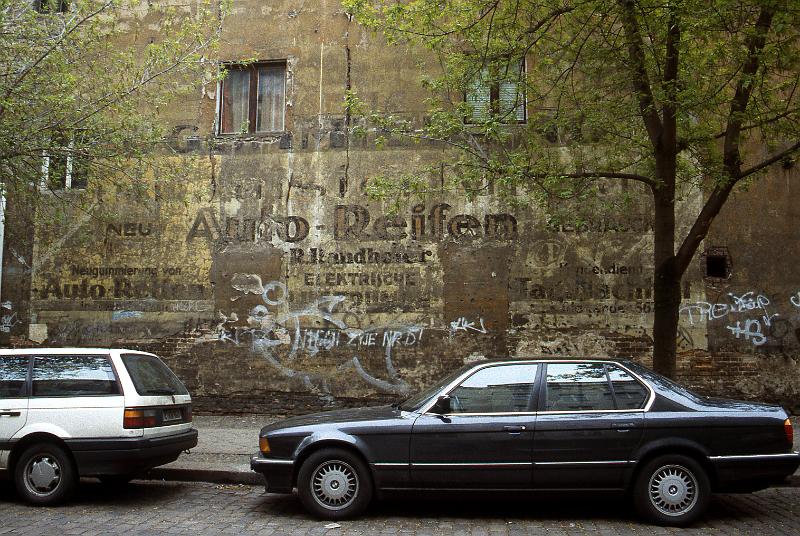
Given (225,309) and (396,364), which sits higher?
(225,309)

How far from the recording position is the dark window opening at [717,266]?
1088 cm

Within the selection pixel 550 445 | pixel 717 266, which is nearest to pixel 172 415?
pixel 550 445

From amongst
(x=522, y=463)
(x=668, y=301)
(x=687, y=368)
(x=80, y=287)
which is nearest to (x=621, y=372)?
(x=522, y=463)

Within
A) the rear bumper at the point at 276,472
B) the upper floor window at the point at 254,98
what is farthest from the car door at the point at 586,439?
the upper floor window at the point at 254,98

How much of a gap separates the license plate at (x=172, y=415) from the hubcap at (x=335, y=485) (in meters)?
1.86

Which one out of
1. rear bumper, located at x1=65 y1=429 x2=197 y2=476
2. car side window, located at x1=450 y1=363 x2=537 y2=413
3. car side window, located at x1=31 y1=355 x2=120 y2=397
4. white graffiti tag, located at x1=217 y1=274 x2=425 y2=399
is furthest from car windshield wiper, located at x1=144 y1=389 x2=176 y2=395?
white graffiti tag, located at x1=217 y1=274 x2=425 y2=399

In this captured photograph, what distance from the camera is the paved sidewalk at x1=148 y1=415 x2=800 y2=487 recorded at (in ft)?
25.0

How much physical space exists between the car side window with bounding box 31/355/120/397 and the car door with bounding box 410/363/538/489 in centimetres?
307

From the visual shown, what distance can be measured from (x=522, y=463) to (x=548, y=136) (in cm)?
681

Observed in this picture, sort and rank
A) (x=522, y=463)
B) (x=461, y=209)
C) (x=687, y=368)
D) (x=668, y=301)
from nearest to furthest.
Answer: (x=522, y=463) → (x=668, y=301) → (x=687, y=368) → (x=461, y=209)

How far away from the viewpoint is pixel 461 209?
1145cm

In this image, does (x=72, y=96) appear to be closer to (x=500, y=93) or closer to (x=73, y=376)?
(x=73, y=376)

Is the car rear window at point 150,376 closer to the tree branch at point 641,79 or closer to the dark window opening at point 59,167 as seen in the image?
the dark window opening at point 59,167

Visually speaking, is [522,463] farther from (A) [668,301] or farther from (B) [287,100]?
(B) [287,100]
